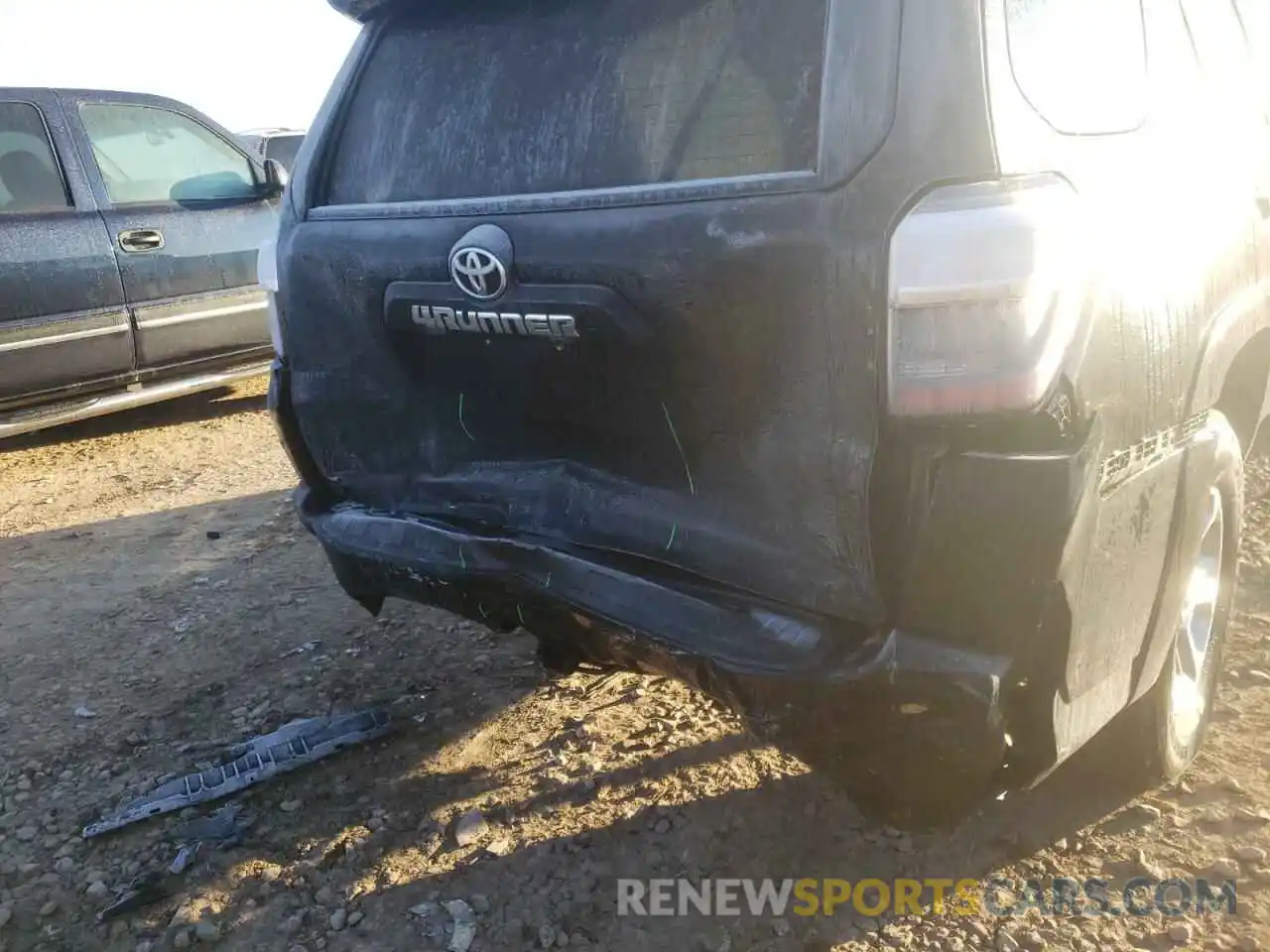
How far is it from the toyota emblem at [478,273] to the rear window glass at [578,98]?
0.56 feet

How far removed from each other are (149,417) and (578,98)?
18.1 feet

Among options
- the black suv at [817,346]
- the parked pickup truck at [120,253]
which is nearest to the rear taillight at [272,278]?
the black suv at [817,346]

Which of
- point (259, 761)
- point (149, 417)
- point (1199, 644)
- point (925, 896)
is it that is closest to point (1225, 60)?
point (1199, 644)

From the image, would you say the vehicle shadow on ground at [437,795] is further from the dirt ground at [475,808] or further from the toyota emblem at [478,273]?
the toyota emblem at [478,273]

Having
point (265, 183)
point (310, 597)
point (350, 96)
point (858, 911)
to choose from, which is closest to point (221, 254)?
point (265, 183)

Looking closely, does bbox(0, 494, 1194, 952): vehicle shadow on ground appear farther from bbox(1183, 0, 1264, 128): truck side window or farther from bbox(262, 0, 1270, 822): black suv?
bbox(1183, 0, 1264, 128): truck side window

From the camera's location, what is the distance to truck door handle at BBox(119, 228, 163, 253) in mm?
5512

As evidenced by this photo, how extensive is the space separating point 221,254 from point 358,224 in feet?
14.1

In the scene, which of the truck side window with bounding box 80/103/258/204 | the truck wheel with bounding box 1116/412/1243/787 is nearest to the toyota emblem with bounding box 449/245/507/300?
the truck wheel with bounding box 1116/412/1243/787

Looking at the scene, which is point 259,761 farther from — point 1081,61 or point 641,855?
point 1081,61

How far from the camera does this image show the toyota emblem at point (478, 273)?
6.02ft

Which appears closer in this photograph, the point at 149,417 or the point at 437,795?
the point at 437,795

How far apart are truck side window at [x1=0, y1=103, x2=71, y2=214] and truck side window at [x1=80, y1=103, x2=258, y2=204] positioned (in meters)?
0.24

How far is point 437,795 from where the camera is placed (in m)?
2.58
